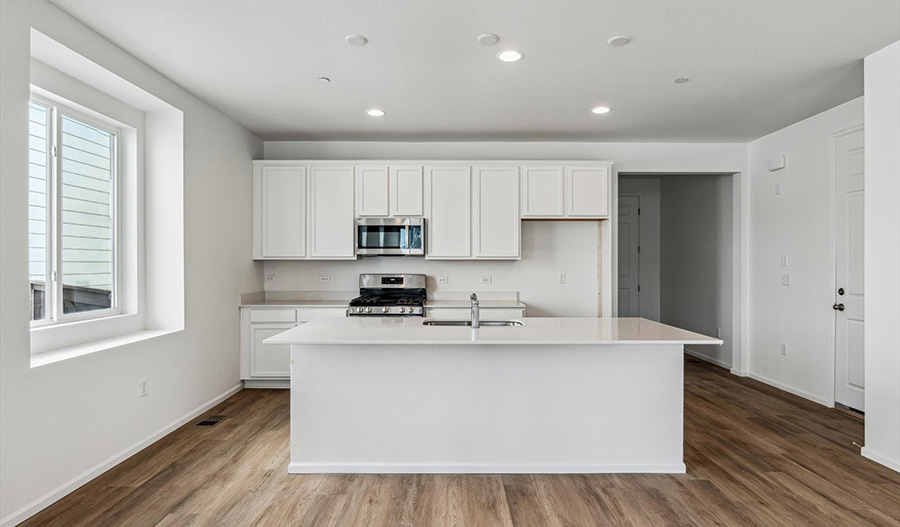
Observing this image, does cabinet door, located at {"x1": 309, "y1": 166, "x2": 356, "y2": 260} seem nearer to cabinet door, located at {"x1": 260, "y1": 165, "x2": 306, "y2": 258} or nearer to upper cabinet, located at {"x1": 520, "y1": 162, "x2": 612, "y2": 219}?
Result: cabinet door, located at {"x1": 260, "y1": 165, "x2": 306, "y2": 258}

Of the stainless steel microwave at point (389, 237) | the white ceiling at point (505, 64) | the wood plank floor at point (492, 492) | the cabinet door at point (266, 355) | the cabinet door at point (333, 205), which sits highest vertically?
the white ceiling at point (505, 64)

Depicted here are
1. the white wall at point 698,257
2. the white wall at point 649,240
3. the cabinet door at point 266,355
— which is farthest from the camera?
the white wall at point 649,240

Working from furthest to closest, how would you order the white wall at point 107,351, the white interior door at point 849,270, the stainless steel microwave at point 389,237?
the stainless steel microwave at point 389,237, the white interior door at point 849,270, the white wall at point 107,351

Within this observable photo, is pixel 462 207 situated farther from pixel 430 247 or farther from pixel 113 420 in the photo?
pixel 113 420

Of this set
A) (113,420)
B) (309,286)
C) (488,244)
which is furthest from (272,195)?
(113,420)

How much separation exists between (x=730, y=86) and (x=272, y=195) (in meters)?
4.08

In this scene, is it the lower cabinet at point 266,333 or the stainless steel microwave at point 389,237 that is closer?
the lower cabinet at point 266,333

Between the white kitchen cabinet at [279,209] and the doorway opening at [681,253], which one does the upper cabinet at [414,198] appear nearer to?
the white kitchen cabinet at [279,209]

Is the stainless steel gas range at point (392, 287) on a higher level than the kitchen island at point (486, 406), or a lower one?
higher

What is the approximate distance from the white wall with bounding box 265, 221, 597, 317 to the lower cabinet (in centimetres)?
62

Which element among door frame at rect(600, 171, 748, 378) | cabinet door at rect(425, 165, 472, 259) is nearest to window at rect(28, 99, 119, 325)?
cabinet door at rect(425, 165, 472, 259)

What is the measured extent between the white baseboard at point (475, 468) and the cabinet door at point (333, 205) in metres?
2.40

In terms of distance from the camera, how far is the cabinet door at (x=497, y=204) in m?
4.82

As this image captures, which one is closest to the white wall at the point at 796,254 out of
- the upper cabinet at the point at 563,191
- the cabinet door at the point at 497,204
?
the upper cabinet at the point at 563,191
